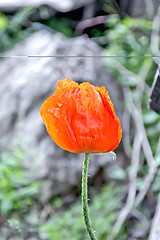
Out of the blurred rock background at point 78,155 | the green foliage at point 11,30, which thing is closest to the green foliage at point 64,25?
the blurred rock background at point 78,155

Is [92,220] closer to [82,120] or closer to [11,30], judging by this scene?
[82,120]

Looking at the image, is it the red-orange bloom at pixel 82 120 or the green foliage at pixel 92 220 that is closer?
the red-orange bloom at pixel 82 120

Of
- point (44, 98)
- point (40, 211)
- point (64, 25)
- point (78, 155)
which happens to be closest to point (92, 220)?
point (40, 211)

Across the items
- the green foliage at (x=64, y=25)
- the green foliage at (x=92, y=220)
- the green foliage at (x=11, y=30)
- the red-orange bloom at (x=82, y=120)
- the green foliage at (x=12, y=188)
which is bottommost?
the green foliage at (x=92, y=220)

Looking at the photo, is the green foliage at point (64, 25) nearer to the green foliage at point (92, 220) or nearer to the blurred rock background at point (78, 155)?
the blurred rock background at point (78, 155)

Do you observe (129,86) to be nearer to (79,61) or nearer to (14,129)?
(79,61)

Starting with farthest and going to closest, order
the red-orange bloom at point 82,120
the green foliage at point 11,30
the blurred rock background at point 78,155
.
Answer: the green foliage at point 11,30
the blurred rock background at point 78,155
the red-orange bloom at point 82,120

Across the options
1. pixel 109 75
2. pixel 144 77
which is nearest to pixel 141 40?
pixel 144 77

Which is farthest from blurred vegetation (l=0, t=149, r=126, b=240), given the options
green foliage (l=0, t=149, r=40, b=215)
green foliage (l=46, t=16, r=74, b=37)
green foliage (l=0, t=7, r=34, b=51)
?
green foliage (l=0, t=7, r=34, b=51)
